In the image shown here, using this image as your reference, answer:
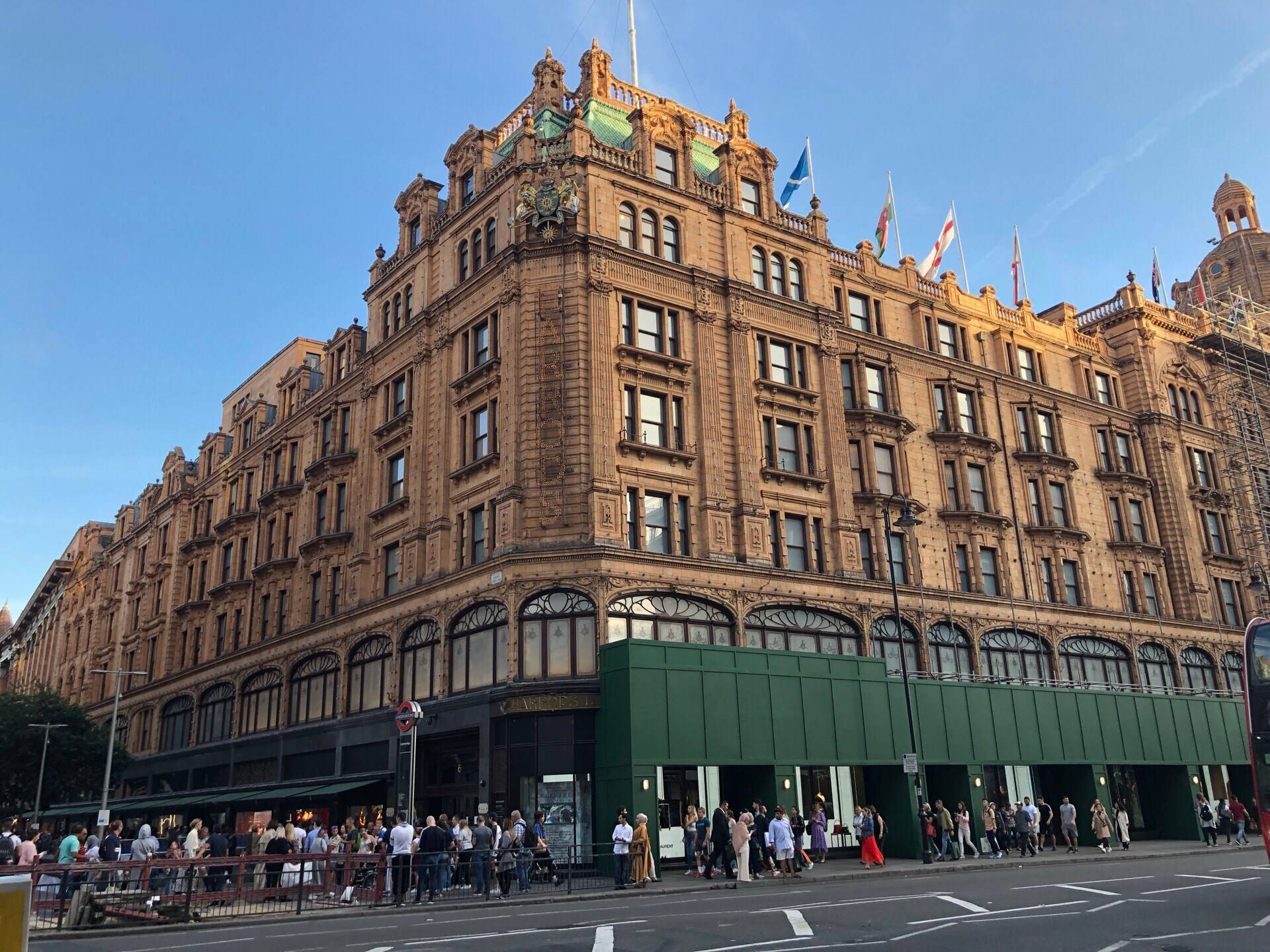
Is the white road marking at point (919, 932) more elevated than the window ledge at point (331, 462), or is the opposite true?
the window ledge at point (331, 462)

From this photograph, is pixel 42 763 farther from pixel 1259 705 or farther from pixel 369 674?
pixel 1259 705

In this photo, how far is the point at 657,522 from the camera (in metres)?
35.2

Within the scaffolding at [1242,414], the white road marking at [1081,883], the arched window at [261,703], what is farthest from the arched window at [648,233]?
the scaffolding at [1242,414]

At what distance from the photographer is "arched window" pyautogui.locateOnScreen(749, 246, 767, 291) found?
1641 inches

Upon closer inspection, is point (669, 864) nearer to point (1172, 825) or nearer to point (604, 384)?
point (604, 384)

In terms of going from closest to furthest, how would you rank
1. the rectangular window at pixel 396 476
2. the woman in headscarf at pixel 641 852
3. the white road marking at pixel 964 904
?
the white road marking at pixel 964 904
the woman in headscarf at pixel 641 852
the rectangular window at pixel 396 476

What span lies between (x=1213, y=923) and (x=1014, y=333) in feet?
134

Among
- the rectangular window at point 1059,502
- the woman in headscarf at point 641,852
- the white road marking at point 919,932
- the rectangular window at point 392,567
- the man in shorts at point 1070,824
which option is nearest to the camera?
the white road marking at point 919,932

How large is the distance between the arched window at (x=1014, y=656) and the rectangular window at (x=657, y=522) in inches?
633

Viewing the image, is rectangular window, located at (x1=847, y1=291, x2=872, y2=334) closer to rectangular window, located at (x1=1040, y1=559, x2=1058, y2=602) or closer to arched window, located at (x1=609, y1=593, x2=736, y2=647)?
rectangular window, located at (x1=1040, y1=559, x2=1058, y2=602)

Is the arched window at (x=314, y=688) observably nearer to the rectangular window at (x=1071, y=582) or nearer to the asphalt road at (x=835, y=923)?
the asphalt road at (x=835, y=923)

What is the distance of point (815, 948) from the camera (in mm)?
13375

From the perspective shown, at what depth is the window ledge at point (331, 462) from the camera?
4603 cm

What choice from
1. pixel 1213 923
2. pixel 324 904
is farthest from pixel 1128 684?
pixel 324 904
